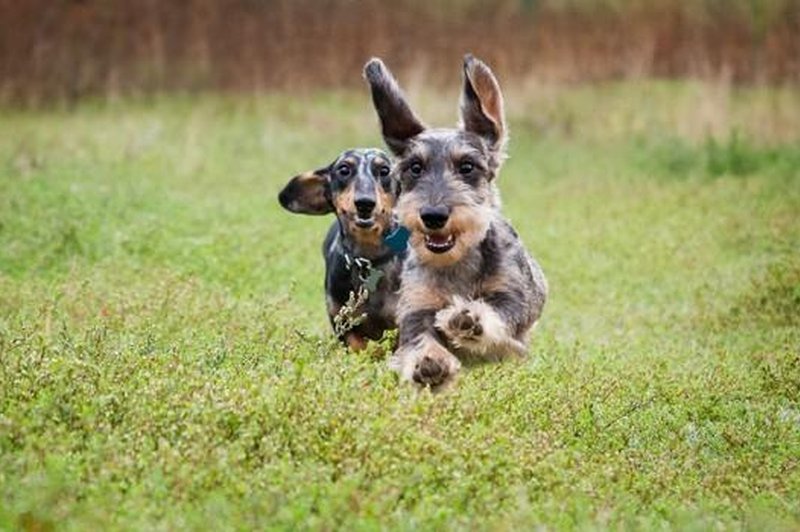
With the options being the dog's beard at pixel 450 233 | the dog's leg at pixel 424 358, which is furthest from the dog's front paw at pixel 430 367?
the dog's beard at pixel 450 233

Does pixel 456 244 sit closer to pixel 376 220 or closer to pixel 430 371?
pixel 430 371

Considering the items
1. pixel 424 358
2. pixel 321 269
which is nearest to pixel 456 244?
pixel 424 358

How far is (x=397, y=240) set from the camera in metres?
11.1

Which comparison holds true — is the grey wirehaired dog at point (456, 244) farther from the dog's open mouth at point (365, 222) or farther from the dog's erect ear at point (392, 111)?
the dog's open mouth at point (365, 222)

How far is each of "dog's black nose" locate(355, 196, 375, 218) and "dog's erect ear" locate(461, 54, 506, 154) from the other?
1365 millimetres

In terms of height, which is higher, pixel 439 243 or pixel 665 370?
pixel 439 243

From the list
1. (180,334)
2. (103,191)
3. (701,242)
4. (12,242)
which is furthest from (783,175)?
(180,334)

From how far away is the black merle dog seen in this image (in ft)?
35.6

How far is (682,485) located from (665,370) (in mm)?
3333

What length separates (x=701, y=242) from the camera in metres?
17.7

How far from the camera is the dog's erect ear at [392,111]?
9.92m

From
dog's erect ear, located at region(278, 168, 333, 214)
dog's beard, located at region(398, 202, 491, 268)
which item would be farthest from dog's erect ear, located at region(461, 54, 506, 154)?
dog's erect ear, located at region(278, 168, 333, 214)

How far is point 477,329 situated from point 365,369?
0.74m

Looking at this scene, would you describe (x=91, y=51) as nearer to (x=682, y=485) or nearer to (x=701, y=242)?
(x=701, y=242)
